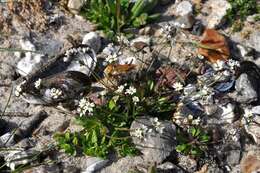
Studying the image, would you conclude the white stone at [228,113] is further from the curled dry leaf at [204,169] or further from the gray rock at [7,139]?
the gray rock at [7,139]

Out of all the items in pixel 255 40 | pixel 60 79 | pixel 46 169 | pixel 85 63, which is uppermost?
pixel 255 40

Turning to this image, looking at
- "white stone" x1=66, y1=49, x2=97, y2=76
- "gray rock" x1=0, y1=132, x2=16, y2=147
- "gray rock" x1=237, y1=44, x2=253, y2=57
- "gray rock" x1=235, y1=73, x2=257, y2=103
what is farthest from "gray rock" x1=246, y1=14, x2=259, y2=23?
"gray rock" x1=0, y1=132, x2=16, y2=147

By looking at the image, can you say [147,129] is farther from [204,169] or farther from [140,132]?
[204,169]

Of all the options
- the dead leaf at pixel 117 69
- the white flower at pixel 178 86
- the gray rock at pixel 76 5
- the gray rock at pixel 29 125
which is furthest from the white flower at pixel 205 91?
the gray rock at pixel 76 5

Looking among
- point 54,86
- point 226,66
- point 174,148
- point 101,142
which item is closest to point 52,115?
point 54,86

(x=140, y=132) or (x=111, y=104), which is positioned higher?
(x=111, y=104)

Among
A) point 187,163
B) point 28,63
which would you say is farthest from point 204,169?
point 28,63

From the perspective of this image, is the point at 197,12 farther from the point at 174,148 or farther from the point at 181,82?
the point at 174,148
